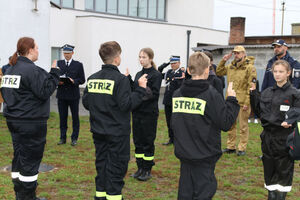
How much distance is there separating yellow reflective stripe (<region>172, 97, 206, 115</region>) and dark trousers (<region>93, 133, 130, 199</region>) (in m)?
0.99

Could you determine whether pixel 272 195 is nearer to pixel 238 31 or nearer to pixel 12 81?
pixel 12 81

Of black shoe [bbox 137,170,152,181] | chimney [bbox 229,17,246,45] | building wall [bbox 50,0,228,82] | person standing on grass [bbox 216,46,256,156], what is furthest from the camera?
chimney [bbox 229,17,246,45]

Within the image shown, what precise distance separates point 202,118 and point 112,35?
22806 mm

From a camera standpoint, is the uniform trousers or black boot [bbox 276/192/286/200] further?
the uniform trousers

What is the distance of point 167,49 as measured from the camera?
96.7 ft

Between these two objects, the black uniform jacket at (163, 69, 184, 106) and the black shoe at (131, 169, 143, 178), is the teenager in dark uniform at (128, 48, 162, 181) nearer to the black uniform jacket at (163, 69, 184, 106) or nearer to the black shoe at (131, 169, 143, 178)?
the black shoe at (131, 169, 143, 178)

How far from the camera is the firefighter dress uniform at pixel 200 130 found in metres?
3.96

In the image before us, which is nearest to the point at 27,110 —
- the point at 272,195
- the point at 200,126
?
the point at 200,126

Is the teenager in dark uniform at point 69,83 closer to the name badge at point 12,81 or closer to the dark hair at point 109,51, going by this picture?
the name badge at point 12,81

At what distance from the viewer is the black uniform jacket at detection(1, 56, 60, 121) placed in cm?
494

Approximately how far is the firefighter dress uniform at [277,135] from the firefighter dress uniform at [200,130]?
1372mm

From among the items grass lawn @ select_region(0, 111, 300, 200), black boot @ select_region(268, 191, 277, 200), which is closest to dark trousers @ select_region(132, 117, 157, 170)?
grass lawn @ select_region(0, 111, 300, 200)

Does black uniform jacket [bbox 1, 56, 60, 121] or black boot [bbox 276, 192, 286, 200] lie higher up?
black uniform jacket [bbox 1, 56, 60, 121]

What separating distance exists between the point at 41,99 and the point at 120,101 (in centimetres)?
113
